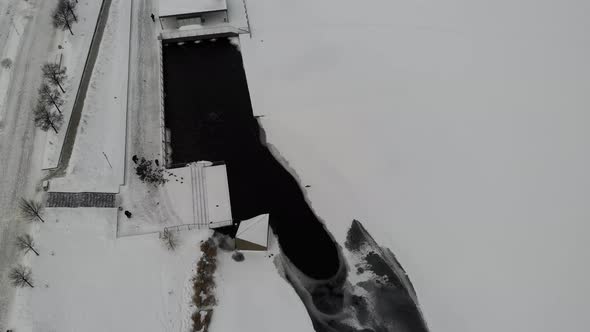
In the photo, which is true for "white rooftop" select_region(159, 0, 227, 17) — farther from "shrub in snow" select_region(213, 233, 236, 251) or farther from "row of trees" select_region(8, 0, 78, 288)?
"shrub in snow" select_region(213, 233, 236, 251)

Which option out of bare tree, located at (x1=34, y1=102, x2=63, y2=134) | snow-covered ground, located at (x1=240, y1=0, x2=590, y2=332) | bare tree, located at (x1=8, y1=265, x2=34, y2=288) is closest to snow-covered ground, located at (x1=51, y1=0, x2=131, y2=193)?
bare tree, located at (x1=34, y1=102, x2=63, y2=134)

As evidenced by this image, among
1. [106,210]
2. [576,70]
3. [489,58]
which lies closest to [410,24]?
[489,58]

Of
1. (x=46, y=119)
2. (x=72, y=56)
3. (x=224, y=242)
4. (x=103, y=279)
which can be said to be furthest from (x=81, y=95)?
(x=224, y=242)

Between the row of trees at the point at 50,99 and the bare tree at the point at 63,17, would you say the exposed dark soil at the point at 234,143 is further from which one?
the bare tree at the point at 63,17

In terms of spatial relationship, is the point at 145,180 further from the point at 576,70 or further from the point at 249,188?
the point at 576,70

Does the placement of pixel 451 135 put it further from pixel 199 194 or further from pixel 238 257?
pixel 199 194
